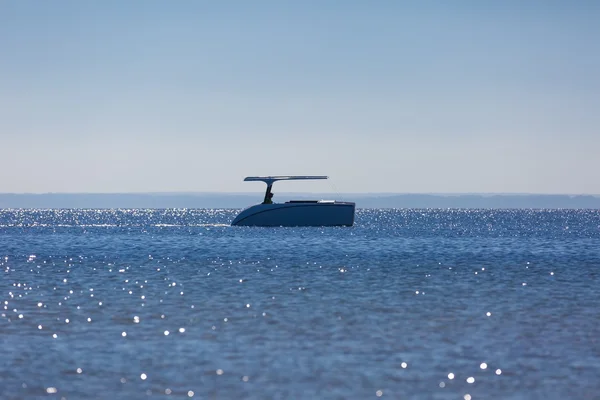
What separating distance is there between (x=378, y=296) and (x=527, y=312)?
7055mm

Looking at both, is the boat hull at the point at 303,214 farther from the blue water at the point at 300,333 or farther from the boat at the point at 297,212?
the blue water at the point at 300,333

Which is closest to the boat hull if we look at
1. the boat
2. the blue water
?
the boat

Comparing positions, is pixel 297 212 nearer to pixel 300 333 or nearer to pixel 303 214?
pixel 303 214

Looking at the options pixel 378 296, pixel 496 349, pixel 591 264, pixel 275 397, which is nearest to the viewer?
pixel 275 397

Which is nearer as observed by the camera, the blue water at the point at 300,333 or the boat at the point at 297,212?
the blue water at the point at 300,333

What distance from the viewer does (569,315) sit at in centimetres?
2981

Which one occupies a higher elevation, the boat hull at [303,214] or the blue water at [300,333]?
the boat hull at [303,214]

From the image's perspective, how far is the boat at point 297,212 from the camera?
104 meters

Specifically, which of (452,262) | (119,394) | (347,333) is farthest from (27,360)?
(452,262)

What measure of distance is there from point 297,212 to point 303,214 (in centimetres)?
76

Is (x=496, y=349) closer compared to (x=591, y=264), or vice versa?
(x=496, y=349)

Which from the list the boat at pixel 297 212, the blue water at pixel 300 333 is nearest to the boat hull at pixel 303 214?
the boat at pixel 297 212

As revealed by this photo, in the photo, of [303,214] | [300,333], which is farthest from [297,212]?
[300,333]

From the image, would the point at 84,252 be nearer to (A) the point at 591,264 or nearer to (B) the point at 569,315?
(A) the point at 591,264
